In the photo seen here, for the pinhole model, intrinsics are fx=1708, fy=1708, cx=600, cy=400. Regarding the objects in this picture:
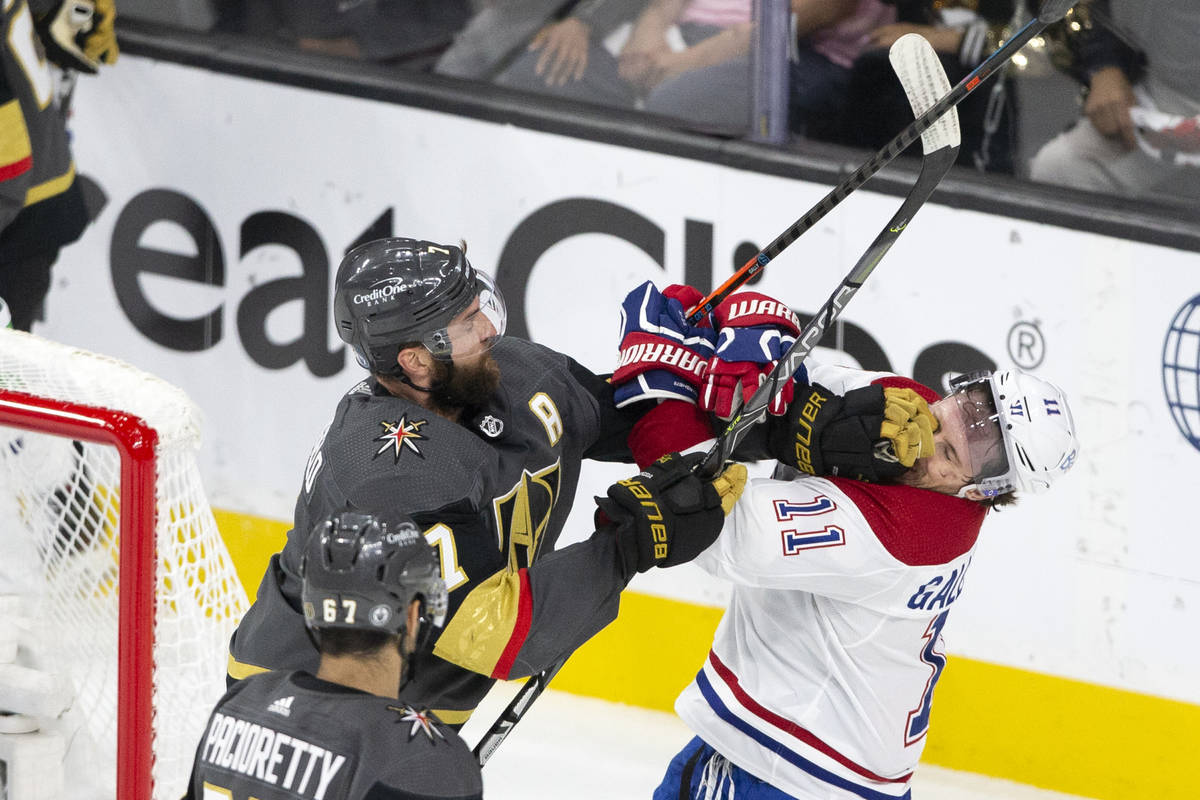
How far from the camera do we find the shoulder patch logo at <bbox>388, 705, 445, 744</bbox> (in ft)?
6.49

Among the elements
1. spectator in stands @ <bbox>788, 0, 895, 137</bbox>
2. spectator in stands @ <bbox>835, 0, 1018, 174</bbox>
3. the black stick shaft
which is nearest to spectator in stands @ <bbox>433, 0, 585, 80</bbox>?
spectator in stands @ <bbox>788, 0, 895, 137</bbox>

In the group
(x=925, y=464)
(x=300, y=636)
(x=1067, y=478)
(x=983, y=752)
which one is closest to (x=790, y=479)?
(x=925, y=464)

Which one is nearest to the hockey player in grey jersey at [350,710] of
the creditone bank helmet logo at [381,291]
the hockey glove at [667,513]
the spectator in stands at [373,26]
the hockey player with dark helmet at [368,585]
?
the hockey player with dark helmet at [368,585]

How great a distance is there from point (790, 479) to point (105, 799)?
123 cm

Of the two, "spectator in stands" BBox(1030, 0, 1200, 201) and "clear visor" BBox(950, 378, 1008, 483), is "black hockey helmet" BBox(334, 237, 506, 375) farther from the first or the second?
"spectator in stands" BBox(1030, 0, 1200, 201)

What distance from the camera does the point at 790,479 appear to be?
2740 mm

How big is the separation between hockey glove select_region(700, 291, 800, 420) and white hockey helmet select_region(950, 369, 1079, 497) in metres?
0.29

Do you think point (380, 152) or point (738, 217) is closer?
point (738, 217)

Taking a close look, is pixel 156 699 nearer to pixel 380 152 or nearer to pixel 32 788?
pixel 32 788

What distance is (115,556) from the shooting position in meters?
2.74

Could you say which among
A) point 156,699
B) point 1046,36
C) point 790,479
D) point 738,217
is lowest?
point 156,699

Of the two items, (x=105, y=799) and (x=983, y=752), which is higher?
(x=105, y=799)

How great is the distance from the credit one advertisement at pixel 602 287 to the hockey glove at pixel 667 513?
138cm

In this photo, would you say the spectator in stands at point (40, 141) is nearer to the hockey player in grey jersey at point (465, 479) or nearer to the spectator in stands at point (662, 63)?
the spectator in stands at point (662, 63)
